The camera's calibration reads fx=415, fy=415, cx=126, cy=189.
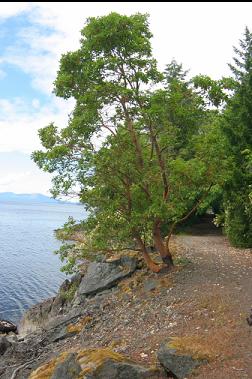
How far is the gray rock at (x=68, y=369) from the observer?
1088cm

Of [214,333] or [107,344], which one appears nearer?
[214,333]

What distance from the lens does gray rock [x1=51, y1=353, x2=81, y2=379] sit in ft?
35.7

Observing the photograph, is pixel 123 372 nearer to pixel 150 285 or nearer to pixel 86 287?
pixel 150 285

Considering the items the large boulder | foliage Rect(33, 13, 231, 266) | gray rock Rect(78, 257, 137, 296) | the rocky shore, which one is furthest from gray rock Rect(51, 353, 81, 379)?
the large boulder

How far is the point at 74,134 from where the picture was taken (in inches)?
728

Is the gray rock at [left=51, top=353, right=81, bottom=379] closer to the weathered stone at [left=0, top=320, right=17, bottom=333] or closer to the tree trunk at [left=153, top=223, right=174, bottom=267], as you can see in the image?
the tree trunk at [left=153, top=223, right=174, bottom=267]

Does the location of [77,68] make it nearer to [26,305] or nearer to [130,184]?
[130,184]

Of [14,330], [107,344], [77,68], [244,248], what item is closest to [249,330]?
[107,344]

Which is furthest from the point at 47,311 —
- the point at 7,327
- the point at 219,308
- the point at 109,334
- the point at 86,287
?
the point at 219,308

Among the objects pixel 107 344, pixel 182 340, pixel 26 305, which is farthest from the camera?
pixel 26 305

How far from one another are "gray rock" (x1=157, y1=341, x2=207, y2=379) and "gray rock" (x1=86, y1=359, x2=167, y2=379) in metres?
0.31

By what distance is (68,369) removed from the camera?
36.4ft

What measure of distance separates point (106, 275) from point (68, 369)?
1184 cm

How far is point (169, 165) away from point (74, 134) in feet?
14.7
